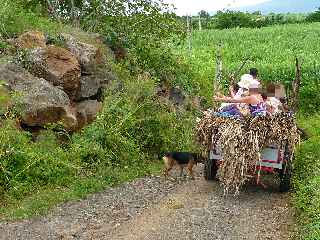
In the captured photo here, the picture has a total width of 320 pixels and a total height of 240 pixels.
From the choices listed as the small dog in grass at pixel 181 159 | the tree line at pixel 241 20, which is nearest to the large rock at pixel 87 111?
the small dog in grass at pixel 181 159

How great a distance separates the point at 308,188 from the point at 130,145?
3817 millimetres

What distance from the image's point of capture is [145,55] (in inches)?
623

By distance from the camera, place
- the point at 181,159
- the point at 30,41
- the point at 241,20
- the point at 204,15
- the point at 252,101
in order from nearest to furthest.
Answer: the point at 252,101
the point at 181,159
the point at 30,41
the point at 241,20
the point at 204,15

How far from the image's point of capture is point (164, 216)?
8.82 metres

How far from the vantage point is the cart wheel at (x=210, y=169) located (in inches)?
424

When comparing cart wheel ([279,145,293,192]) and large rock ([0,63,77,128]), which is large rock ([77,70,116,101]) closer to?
large rock ([0,63,77,128])

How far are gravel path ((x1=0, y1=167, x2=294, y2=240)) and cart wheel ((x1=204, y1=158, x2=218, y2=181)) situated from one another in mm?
306

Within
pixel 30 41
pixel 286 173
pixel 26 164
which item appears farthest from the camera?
pixel 30 41

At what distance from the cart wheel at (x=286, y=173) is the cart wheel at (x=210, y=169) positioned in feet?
4.07

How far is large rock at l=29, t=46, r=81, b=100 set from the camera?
40.4 ft

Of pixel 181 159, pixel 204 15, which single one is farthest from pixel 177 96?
pixel 204 15

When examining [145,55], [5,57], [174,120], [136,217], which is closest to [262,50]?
[145,55]

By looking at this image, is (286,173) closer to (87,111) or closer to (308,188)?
(308,188)

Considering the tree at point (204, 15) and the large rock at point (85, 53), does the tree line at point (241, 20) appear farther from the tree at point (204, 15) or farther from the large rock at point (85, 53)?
the large rock at point (85, 53)
